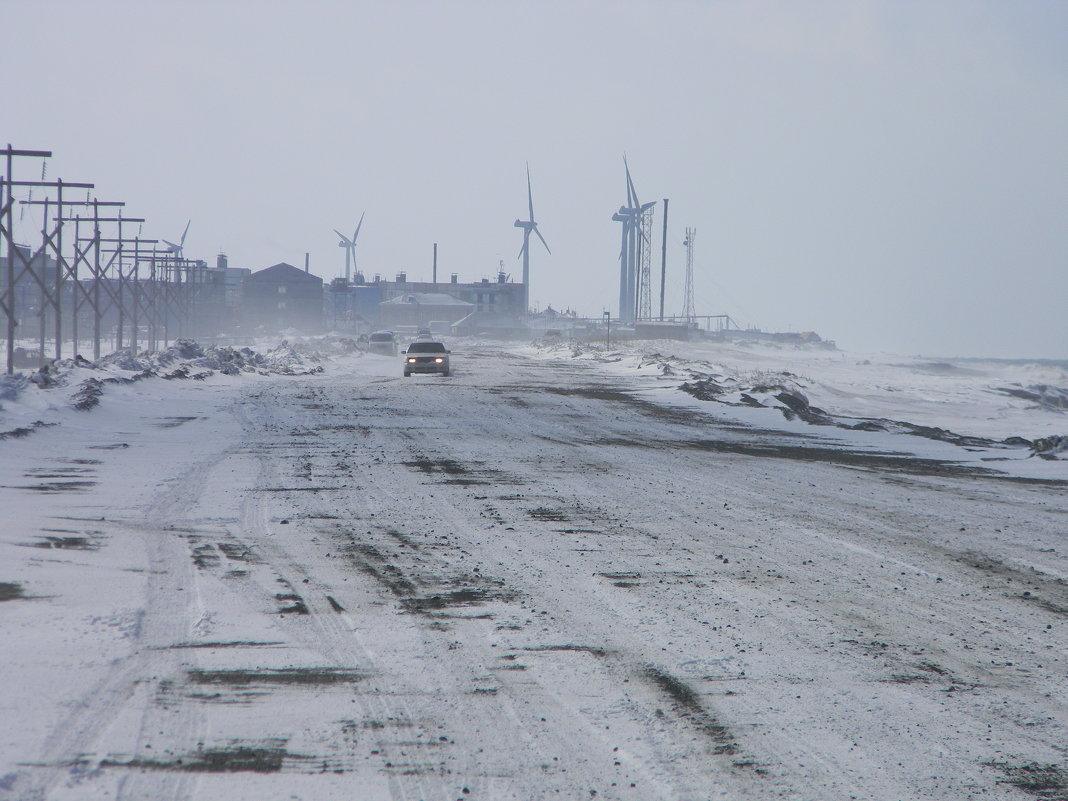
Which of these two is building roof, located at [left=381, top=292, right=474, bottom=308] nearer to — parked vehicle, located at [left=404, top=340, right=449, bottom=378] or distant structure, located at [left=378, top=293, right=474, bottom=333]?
distant structure, located at [left=378, top=293, right=474, bottom=333]

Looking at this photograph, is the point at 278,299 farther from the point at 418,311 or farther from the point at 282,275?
the point at 418,311

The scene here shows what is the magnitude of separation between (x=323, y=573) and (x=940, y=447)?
1452cm

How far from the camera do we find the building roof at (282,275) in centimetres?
14400

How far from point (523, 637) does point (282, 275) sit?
472ft

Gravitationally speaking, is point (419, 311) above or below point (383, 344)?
above

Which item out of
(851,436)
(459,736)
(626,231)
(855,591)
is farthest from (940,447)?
(626,231)

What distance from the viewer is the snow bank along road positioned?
13.9 feet

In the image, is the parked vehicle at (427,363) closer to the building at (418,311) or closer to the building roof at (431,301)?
the building at (418,311)

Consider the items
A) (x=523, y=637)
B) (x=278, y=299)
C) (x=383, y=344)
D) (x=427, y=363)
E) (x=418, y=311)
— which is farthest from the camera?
(x=418, y=311)

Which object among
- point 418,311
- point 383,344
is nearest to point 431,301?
point 418,311

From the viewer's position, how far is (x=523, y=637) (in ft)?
19.8

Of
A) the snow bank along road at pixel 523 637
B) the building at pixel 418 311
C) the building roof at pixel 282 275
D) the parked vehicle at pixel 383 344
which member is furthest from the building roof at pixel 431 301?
the snow bank along road at pixel 523 637

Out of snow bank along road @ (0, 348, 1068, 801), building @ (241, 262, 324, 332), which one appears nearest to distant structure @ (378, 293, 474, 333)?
building @ (241, 262, 324, 332)

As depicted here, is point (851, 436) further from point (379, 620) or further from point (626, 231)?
point (626, 231)
